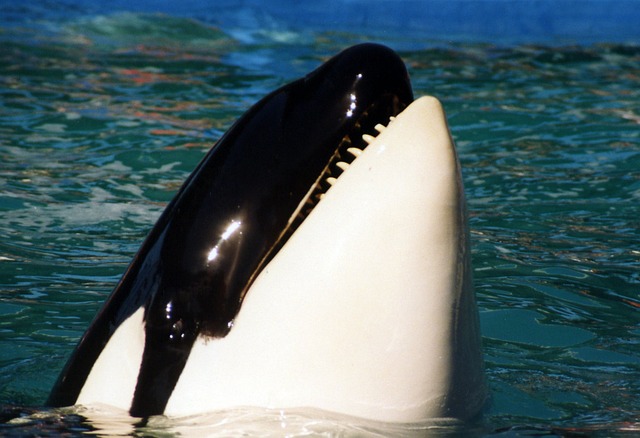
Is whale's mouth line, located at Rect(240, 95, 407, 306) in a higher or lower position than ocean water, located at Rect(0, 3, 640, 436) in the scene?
higher

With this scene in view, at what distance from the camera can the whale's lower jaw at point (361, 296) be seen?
255 centimetres

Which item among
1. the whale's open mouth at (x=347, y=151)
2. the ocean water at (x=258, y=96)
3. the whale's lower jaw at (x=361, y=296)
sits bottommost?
the ocean water at (x=258, y=96)

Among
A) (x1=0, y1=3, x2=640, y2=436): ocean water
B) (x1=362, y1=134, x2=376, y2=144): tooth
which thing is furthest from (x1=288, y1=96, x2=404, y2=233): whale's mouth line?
(x1=0, y1=3, x2=640, y2=436): ocean water

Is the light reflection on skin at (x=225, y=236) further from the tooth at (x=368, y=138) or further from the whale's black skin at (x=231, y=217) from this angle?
the tooth at (x=368, y=138)

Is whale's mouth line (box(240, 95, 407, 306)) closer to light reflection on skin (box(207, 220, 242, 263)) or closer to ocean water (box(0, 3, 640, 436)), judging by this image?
light reflection on skin (box(207, 220, 242, 263))

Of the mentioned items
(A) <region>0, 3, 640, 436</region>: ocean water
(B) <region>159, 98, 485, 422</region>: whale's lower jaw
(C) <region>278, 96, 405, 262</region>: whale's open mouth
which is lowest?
(A) <region>0, 3, 640, 436</region>: ocean water

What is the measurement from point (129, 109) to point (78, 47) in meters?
3.49

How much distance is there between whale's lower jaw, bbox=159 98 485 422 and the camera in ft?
8.37

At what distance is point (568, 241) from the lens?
5840 millimetres

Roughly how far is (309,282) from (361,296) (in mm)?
129

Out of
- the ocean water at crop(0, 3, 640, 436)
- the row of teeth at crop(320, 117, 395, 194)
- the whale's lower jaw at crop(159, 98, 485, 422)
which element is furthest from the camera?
the ocean water at crop(0, 3, 640, 436)

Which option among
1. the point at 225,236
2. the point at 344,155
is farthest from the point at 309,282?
the point at 344,155

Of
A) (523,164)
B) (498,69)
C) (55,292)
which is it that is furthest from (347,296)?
(498,69)

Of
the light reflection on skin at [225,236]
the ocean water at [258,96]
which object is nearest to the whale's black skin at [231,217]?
the light reflection on skin at [225,236]
